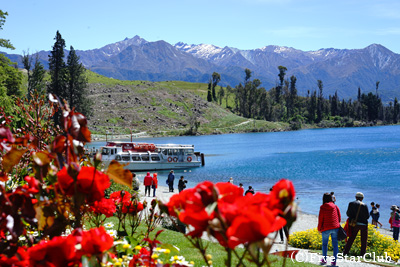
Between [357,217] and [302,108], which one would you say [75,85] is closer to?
[357,217]

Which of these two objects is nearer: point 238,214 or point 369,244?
point 238,214

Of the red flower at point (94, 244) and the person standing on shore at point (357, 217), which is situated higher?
the red flower at point (94, 244)

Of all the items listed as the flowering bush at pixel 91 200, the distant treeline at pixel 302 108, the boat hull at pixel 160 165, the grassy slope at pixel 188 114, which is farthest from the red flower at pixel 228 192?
the distant treeline at pixel 302 108

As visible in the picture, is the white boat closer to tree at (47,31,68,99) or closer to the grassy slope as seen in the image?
tree at (47,31,68,99)

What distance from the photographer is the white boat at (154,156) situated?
175ft

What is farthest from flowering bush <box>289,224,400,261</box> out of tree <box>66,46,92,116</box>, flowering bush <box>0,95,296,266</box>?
tree <box>66,46,92,116</box>

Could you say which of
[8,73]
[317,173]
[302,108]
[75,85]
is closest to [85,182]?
[8,73]

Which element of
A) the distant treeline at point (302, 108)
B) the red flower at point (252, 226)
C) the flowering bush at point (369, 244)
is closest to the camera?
the red flower at point (252, 226)

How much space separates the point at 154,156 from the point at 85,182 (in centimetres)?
5329

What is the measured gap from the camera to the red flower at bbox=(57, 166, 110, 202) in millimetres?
2293

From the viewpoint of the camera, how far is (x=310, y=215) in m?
25.4

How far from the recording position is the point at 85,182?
2.29 metres

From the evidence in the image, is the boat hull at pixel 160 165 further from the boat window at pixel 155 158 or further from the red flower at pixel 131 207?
the red flower at pixel 131 207

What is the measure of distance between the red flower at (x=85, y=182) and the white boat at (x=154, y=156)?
5075cm
